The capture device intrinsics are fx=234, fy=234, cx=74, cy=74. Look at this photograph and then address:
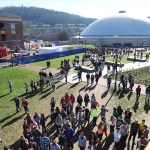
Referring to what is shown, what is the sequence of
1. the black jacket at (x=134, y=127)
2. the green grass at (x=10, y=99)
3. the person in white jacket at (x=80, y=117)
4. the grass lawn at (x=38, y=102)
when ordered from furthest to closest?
the grass lawn at (x=38, y=102) → the green grass at (x=10, y=99) → the person in white jacket at (x=80, y=117) → the black jacket at (x=134, y=127)

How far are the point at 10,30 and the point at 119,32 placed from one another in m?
49.7

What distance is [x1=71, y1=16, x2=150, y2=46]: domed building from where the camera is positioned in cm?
9550

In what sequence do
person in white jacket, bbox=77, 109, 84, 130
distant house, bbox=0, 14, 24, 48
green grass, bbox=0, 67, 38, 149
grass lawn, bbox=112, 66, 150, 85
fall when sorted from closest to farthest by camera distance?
1. person in white jacket, bbox=77, 109, 84, 130
2. green grass, bbox=0, 67, 38, 149
3. grass lawn, bbox=112, 66, 150, 85
4. distant house, bbox=0, 14, 24, 48

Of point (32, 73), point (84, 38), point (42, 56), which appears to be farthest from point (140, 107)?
point (84, 38)

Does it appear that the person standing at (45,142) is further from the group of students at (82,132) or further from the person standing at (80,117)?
the person standing at (80,117)

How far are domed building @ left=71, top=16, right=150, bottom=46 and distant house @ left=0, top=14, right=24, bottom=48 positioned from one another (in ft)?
108

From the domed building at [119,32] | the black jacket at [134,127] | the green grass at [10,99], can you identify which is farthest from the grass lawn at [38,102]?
the domed building at [119,32]

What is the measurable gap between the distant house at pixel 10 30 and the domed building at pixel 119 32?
32883 millimetres

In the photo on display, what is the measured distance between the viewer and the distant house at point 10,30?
234 ft

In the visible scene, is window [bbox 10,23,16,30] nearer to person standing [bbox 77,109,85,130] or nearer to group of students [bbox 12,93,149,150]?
group of students [bbox 12,93,149,150]

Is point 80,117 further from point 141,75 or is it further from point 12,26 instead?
point 12,26

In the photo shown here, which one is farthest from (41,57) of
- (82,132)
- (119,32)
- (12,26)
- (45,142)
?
(119,32)

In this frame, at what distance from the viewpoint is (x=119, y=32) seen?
10281 cm

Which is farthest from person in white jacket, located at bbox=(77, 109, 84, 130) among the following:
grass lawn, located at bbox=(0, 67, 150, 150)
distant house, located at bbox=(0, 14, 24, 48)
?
distant house, located at bbox=(0, 14, 24, 48)
